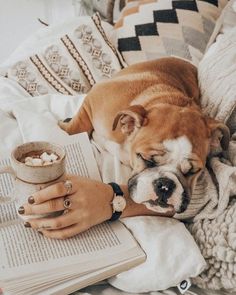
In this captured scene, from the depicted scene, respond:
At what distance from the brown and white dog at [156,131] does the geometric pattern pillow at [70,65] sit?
0.34 metres

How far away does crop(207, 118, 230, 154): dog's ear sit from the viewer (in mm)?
1194

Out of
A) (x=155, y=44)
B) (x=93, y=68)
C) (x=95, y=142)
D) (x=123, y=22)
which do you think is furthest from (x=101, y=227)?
(x=123, y=22)

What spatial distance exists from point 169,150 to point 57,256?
38 cm

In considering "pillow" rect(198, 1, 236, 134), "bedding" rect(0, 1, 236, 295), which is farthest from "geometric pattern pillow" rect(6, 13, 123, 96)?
"pillow" rect(198, 1, 236, 134)

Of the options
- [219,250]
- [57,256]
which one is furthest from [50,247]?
[219,250]

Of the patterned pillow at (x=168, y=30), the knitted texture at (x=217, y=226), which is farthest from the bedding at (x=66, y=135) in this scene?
the patterned pillow at (x=168, y=30)

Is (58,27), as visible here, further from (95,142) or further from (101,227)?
(101,227)

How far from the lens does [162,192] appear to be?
110 cm

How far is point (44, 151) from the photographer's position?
1.03m

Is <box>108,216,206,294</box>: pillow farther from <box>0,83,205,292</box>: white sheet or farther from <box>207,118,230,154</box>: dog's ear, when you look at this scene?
<box>207,118,230,154</box>: dog's ear

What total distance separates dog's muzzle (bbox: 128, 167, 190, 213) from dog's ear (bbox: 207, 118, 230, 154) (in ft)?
0.56

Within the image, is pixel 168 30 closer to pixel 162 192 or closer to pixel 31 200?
pixel 162 192

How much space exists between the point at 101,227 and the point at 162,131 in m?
0.29

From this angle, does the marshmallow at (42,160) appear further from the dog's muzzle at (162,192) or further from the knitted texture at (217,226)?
the knitted texture at (217,226)
